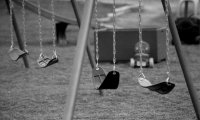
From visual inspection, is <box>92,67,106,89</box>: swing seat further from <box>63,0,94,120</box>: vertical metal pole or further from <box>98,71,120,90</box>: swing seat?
<box>63,0,94,120</box>: vertical metal pole

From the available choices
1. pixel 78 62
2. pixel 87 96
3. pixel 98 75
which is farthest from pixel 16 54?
pixel 78 62

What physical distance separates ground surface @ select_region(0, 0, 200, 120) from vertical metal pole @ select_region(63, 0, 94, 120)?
1016 mm

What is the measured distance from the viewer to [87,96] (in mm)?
3562

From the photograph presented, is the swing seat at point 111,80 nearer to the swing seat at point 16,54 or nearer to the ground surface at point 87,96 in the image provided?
the ground surface at point 87,96

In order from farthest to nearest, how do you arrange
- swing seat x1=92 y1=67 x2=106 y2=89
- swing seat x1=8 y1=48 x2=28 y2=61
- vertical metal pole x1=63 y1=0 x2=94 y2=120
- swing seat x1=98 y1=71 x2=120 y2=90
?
swing seat x1=8 y1=48 x2=28 y2=61 → swing seat x1=92 y1=67 x2=106 y2=89 → swing seat x1=98 y1=71 x2=120 y2=90 → vertical metal pole x1=63 y1=0 x2=94 y2=120

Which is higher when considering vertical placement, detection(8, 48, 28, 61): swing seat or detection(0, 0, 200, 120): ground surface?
detection(8, 48, 28, 61): swing seat

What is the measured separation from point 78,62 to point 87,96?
1.64 m

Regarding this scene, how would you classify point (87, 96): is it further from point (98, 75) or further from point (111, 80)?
point (111, 80)

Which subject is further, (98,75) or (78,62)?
(98,75)

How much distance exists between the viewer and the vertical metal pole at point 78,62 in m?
1.89

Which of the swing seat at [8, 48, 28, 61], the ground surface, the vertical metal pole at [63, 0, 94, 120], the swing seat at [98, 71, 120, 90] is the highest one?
the vertical metal pole at [63, 0, 94, 120]

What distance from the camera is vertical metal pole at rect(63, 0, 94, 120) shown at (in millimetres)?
1895

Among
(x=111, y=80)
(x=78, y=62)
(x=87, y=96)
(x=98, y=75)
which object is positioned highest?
(x=78, y=62)

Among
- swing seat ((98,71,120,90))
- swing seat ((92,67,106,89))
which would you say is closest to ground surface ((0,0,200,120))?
swing seat ((92,67,106,89))
